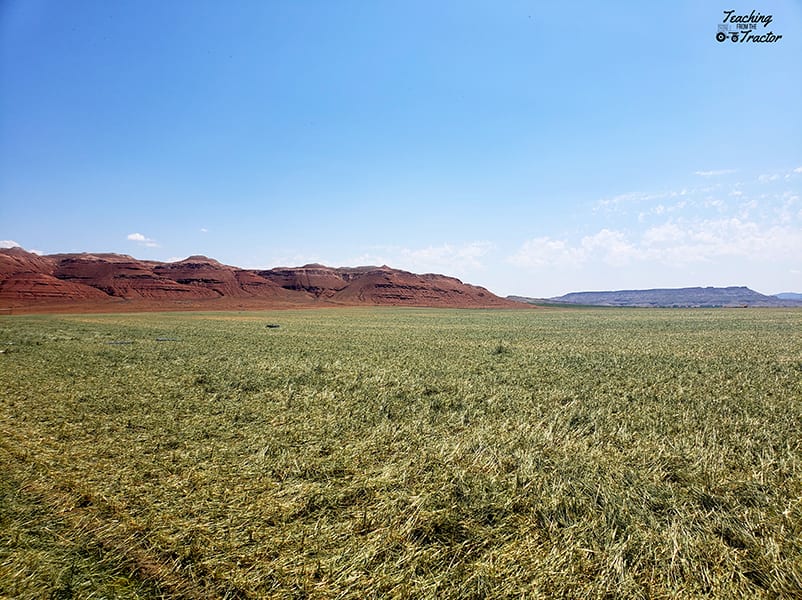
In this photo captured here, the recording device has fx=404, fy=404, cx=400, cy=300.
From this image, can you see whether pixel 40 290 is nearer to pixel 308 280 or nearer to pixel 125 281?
pixel 125 281

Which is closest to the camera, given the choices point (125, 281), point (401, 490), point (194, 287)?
point (401, 490)

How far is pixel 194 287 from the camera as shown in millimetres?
132125

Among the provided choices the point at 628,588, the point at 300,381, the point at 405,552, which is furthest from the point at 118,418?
the point at 628,588

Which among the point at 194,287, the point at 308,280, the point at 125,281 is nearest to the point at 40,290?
Result: the point at 125,281

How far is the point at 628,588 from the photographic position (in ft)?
11.8

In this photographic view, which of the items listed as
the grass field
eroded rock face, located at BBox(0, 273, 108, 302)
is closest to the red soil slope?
eroded rock face, located at BBox(0, 273, 108, 302)

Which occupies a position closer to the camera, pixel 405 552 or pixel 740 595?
pixel 740 595

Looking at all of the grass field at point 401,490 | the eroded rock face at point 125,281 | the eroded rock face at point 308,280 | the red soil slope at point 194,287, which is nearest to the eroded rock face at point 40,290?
the red soil slope at point 194,287

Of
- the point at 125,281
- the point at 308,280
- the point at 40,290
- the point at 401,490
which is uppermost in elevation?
the point at 308,280

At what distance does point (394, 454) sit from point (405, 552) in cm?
266

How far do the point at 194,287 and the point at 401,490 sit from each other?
14370 centimetres

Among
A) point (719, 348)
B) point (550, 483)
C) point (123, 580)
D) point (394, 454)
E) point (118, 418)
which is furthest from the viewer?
point (719, 348)

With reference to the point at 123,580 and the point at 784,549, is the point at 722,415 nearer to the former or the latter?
the point at 784,549

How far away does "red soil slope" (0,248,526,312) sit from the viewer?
101m
